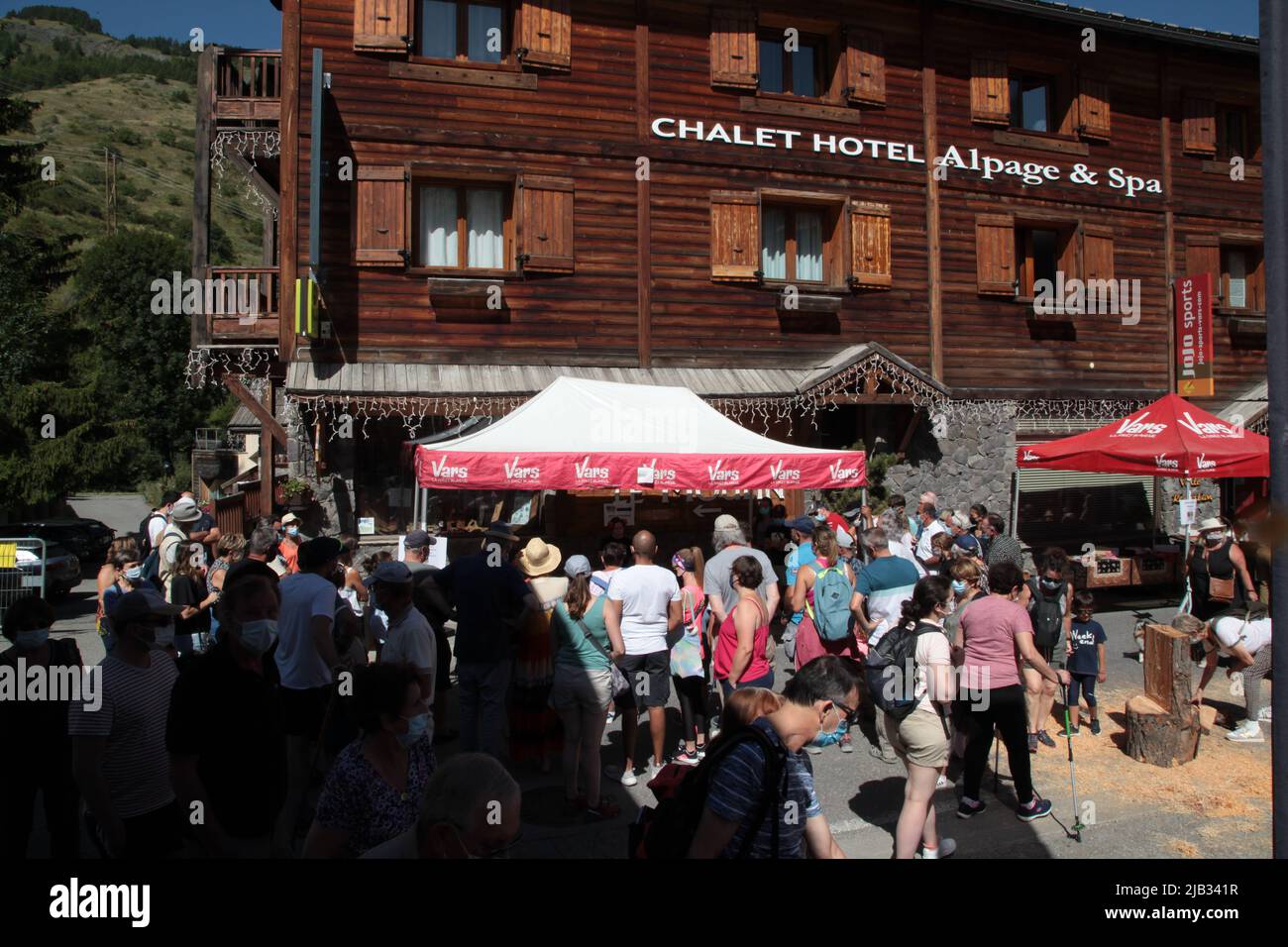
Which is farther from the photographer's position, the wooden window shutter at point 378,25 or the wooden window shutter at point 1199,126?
the wooden window shutter at point 1199,126

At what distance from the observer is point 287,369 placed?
496 inches

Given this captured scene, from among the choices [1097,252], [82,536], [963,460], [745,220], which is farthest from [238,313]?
[1097,252]

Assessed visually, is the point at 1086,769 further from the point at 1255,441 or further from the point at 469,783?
the point at 1255,441

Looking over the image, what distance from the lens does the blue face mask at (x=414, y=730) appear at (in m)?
3.44

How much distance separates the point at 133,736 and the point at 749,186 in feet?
41.8

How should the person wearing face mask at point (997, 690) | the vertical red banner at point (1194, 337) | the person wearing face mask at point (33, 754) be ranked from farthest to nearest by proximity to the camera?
the vertical red banner at point (1194, 337) < the person wearing face mask at point (997, 690) < the person wearing face mask at point (33, 754)

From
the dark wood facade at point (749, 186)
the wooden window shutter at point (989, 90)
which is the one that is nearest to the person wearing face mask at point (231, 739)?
the dark wood facade at point (749, 186)

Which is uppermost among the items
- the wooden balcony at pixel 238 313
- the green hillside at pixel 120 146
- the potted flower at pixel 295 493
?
the green hillside at pixel 120 146

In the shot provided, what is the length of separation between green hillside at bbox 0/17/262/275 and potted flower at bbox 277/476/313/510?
147 ft

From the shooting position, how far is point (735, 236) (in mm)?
14391

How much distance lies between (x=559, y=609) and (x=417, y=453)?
11.6 ft

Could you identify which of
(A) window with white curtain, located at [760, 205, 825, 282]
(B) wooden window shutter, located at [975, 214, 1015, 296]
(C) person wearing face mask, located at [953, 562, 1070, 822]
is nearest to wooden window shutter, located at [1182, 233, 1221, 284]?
(B) wooden window shutter, located at [975, 214, 1015, 296]

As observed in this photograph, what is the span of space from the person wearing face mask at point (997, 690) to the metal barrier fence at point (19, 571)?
11076 millimetres

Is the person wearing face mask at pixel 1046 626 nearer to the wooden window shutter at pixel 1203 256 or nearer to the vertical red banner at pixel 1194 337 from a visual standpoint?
the vertical red banner at pixel 1194 337
